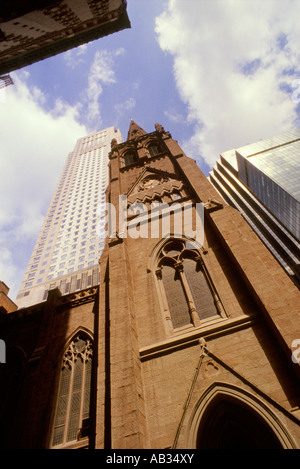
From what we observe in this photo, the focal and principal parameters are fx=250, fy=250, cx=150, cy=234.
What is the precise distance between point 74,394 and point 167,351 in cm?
355

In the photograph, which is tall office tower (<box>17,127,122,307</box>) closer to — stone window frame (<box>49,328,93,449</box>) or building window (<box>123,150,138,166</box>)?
building window (<box>123,150,138,166</box>)

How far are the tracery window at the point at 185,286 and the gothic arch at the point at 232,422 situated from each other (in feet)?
7.13

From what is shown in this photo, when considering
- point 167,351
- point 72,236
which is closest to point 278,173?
point 72,236

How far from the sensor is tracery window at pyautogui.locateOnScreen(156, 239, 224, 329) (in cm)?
829

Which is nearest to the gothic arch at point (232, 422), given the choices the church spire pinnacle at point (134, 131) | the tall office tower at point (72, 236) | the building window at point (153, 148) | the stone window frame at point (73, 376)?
the stone window frame at point (73, 376)

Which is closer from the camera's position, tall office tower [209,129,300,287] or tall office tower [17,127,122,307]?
tall office tower [17,127,122,307]

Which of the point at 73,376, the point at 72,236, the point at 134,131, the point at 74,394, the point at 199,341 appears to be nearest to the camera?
the point at 199,341

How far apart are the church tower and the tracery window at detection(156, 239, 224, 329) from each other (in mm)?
38

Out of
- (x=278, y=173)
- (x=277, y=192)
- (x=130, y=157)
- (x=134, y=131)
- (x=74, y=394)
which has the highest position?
(x=278, y=173)

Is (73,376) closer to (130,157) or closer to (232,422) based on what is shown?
(232,422)

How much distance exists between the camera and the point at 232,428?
19.9 feet

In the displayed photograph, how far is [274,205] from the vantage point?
5241 cm

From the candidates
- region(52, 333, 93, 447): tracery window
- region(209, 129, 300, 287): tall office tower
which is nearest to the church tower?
region(52, 333, 93, 447): tracery window

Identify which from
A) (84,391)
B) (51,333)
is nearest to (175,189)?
(51,333)
